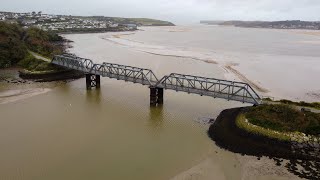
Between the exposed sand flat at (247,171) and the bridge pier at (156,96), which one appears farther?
the bridge pier at (156,96)

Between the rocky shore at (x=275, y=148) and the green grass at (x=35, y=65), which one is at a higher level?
the green grass at (x=35, y=65)

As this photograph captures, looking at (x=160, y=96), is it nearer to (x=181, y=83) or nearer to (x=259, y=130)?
(x=181, y=83)

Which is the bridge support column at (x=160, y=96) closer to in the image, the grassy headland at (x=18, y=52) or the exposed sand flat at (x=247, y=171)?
the exposed sand flat at (x=247, y=171)

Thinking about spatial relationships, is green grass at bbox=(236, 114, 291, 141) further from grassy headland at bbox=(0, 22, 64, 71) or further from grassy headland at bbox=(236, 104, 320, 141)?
grassy headland at bbox=(0, 22, 64, 71)

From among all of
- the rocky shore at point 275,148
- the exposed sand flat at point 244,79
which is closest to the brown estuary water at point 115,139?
the rocky shore at point 275,148

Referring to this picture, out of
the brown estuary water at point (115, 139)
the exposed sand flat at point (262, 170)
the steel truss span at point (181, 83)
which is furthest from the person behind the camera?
the steel truss span at point (181, 83)

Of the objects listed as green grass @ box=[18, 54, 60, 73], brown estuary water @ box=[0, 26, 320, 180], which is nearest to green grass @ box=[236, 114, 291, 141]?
brown estuary water @ box=[0, 26, 320, 180]


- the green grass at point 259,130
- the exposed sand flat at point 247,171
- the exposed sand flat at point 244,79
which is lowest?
the exposed sand flat at point 247,171
